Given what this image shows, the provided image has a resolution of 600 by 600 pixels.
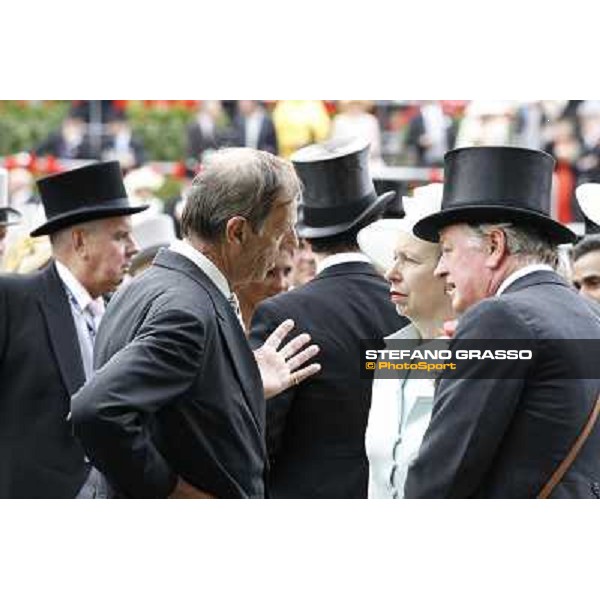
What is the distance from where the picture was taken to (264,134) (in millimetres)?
4047

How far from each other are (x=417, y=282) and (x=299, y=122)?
0.63 meters

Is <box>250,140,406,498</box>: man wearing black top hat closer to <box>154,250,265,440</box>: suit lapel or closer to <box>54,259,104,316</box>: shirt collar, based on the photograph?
<box>154,250,265,440</box>: suit lapel

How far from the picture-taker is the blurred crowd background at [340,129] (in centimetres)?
399

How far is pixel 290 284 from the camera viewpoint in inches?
178

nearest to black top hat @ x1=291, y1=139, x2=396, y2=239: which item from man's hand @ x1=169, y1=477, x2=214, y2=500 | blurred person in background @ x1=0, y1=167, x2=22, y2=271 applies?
blurred person in background @ x1=0, y1=167, x2=22, y2=271

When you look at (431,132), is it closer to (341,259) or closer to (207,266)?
(341,259)

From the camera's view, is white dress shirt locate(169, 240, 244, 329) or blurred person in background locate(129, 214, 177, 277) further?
blurred person in background locate(129, 214, 177, 277)

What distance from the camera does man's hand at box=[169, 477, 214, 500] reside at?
10.3ft

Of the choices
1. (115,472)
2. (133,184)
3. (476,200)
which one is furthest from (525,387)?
(133,184)

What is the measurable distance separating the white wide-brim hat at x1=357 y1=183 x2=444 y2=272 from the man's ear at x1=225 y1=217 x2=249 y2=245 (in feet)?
2.02

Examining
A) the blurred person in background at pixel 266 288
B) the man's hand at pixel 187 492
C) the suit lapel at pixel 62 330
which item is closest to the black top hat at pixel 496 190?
the blurred person in background at pixel 266 288

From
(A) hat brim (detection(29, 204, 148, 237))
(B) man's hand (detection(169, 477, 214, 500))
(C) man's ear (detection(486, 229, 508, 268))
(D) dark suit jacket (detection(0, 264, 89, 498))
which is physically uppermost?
(C) man's ear (detection(486, 229, 508, 268))

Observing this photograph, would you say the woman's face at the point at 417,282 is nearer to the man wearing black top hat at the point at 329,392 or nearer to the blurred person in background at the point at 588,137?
the man wearing black top hat at the point at 329,392

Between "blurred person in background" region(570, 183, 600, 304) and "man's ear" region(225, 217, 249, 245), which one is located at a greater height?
"man's ear" region(225, 217, 249, 245)
